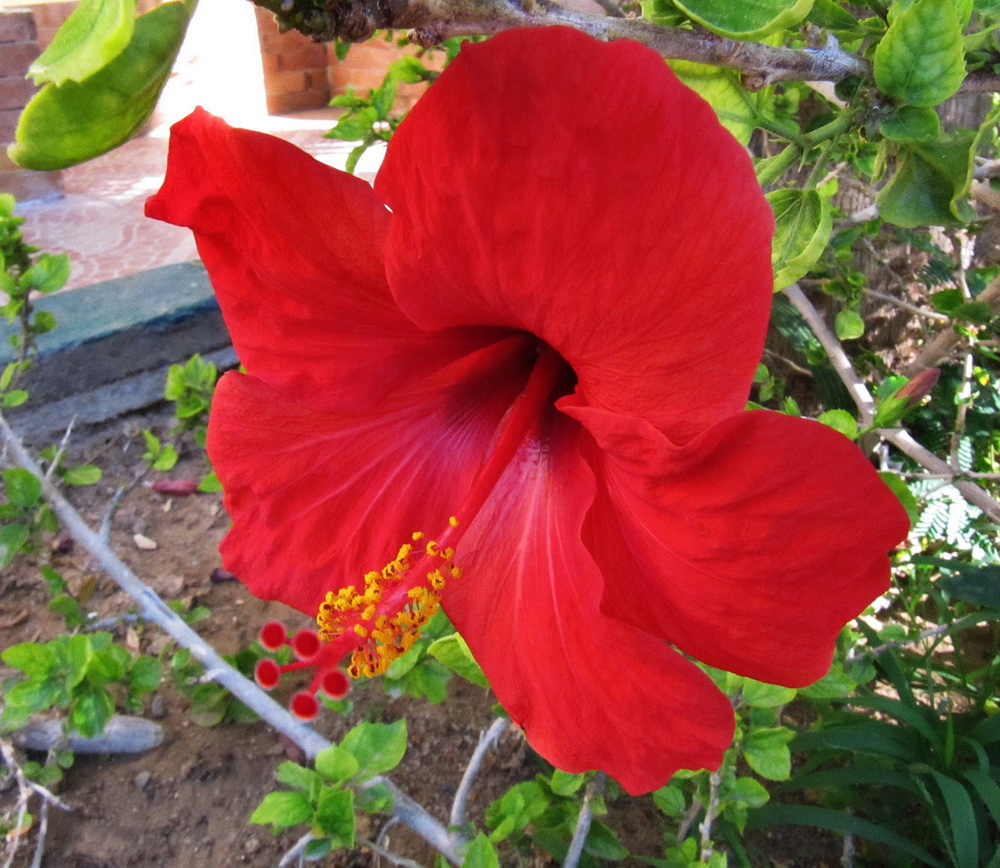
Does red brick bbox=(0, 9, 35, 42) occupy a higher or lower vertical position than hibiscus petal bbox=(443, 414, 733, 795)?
lower

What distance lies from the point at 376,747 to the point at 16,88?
13.1ft

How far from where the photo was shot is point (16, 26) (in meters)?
3.67

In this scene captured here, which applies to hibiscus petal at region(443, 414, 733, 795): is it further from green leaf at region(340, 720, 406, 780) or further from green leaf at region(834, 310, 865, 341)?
green leaf at region(834, 310, 865, 341)

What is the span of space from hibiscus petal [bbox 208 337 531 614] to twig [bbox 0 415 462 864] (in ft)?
1.44

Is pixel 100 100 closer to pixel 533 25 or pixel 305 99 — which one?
pixel 533 25

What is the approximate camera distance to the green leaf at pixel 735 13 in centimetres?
42

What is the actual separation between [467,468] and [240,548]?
0.18 m

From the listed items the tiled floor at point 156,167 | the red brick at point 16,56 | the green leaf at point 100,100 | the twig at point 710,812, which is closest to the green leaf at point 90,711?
the twig at point 710,812

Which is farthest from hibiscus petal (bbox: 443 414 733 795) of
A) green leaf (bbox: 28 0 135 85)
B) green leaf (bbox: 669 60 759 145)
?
green leaf (bbox: 28 0 135 85)

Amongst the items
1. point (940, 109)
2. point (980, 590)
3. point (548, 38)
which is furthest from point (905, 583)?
point (548, 38)

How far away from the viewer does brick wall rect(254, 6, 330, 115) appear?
5.09 metres

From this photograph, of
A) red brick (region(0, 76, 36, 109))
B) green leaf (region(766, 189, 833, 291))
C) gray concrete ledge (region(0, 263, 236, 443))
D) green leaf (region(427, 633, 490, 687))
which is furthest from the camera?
red brick (region(0, 76, 36, 109))

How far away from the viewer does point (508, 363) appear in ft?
2.14

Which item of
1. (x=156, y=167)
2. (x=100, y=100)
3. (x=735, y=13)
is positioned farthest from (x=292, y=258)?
(x=156, y=167)
